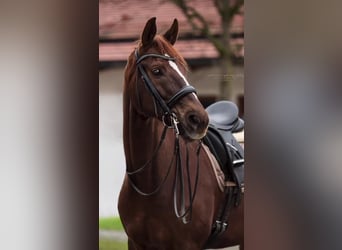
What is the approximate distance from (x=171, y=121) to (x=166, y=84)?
0.10m

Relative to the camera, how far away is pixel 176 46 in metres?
1.28

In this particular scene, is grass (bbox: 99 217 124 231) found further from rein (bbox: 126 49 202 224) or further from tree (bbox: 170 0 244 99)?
tree (bbox: 170 0 244 99)

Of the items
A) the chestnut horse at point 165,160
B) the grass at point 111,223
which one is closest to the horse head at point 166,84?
the chestnut horse at point 165,160

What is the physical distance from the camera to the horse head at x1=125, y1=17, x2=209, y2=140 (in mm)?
1255

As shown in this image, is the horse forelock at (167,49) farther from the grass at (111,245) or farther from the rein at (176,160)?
the grass at (111,245)

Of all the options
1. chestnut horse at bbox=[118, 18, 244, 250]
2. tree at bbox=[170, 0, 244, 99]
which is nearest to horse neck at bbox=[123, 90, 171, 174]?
chestnut horse at bbox=[118, 18, 244, 250]

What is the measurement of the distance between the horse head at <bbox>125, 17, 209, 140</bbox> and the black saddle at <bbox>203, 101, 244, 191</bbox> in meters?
0.03

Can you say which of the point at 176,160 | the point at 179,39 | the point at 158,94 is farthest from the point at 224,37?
the point at 176,160

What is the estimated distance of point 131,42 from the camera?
1.32 m
